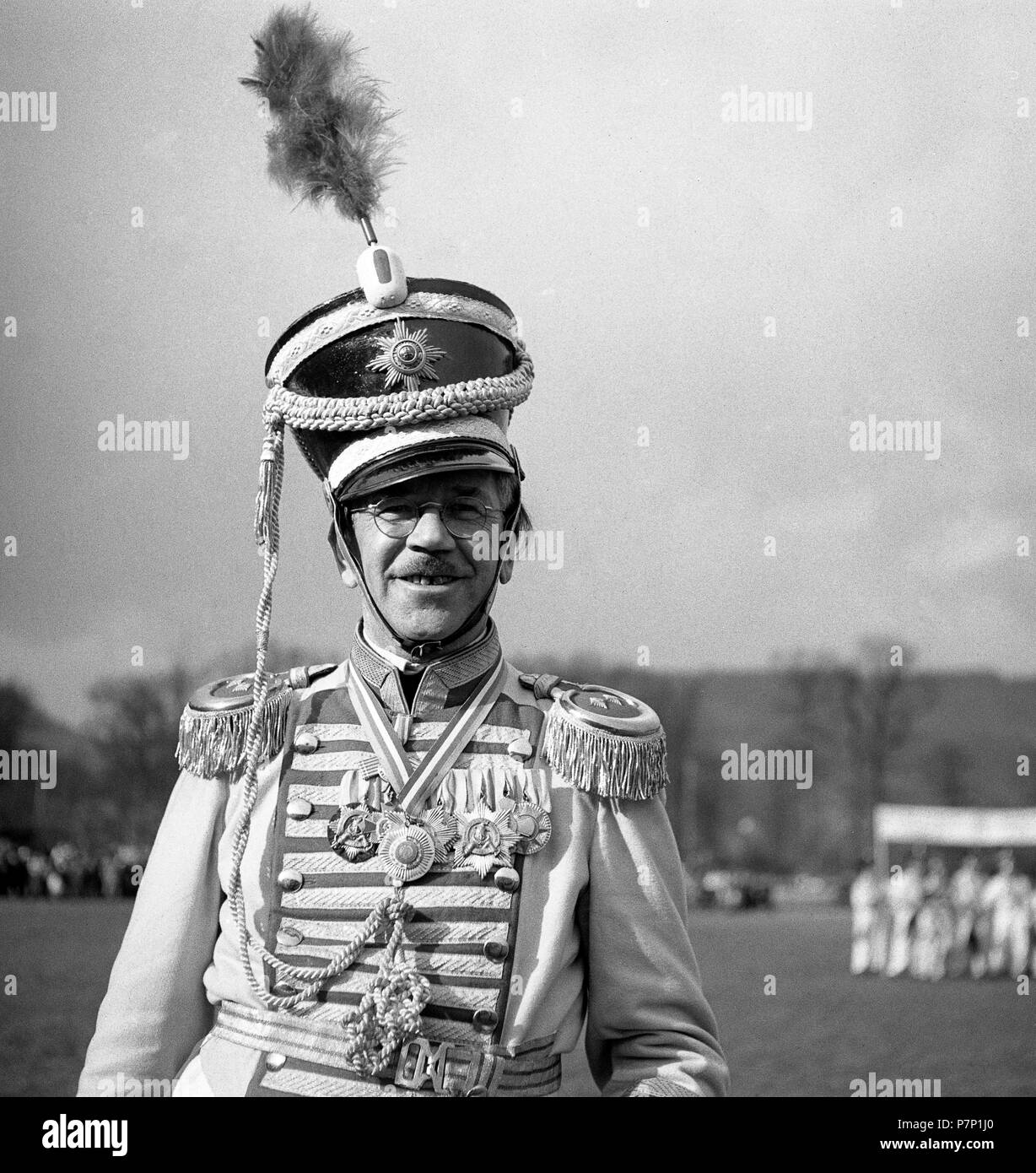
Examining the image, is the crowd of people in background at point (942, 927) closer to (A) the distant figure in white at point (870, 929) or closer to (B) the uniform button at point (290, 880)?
(A) the distant figure in white at point (870, 929)

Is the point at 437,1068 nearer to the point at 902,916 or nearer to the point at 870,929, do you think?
the point at 902,916

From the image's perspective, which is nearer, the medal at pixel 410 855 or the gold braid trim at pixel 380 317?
the medal at pixel 410 855

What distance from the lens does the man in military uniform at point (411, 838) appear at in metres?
3.30

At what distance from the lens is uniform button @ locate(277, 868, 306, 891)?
3.38 meters

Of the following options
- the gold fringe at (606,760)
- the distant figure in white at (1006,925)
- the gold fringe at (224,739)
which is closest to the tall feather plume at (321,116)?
the gold fringe at (224,739)

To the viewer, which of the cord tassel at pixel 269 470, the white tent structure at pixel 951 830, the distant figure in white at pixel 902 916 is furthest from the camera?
the white tent structure at pixel 951 830

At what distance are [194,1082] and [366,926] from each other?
504mm

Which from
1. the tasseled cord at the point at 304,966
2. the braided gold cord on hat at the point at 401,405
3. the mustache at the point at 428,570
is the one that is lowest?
the tasseled cord at the point at 304,966

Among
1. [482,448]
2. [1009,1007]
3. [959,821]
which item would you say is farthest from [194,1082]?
[959,821]

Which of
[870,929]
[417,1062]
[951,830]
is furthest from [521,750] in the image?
[951,830]

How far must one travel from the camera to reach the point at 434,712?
139 inches

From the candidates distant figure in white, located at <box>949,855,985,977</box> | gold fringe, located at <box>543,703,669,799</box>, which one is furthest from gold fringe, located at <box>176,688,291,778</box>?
distant figure in white, located at <box>949,855,985,977</box>

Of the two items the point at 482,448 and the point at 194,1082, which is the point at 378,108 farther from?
the point at 194,1082

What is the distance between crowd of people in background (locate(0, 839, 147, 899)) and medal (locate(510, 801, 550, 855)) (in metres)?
12.0
